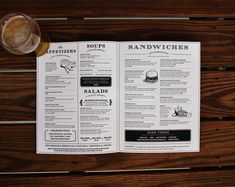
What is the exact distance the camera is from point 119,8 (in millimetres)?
633

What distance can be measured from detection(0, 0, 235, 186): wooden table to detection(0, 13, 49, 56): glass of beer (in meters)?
0.03

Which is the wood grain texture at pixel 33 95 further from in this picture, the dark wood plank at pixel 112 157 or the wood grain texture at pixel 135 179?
the wood grain texture at pixel 135 179

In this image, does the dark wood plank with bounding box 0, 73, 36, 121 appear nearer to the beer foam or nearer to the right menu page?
the beer foam

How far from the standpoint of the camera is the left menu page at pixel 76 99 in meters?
0.62

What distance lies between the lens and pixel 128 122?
63 cm

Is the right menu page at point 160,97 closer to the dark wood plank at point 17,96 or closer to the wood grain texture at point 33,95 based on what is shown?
the wood grain texture at point 33,95

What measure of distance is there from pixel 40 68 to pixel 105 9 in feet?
0.66

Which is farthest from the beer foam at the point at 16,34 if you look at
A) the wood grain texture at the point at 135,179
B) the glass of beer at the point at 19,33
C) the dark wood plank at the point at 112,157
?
the wood grain texture at the point at 135,179

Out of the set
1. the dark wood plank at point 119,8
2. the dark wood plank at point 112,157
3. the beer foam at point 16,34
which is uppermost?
the dark wood plank at point 119,8

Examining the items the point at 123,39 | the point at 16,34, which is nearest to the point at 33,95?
the point at 16,34

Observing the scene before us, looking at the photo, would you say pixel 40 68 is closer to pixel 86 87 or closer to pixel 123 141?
pixel 86 87

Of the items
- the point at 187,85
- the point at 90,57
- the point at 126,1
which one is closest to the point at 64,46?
the point at 90,57

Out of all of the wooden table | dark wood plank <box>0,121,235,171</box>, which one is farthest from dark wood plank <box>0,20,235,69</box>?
dark wood plank <box>0,121,235,171</box>

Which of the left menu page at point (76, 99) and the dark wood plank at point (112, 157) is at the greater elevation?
the left menu page at point (76, 99)
